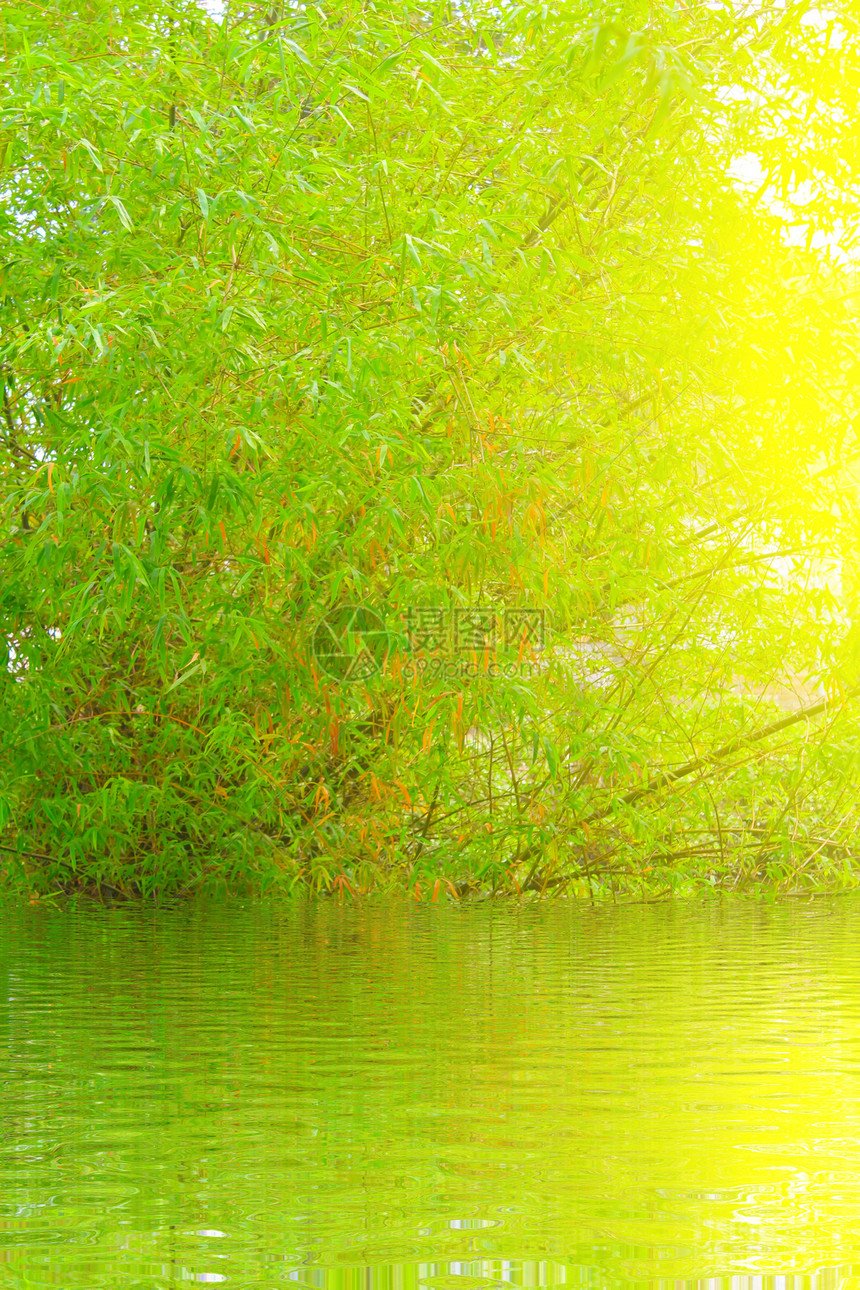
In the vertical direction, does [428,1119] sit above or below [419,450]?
below

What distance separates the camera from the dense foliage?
12.3ft

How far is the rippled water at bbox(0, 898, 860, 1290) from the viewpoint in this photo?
124 centimetres

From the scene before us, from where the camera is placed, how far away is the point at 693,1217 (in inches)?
52.6

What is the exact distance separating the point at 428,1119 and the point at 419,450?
238 cm

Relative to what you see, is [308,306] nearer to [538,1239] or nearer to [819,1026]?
[819,1026]

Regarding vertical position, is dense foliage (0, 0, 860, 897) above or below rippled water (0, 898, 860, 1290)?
above

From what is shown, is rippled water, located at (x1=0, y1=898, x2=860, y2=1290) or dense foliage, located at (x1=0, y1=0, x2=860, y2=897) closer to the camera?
rippled water, located at (x1=0, y1=898, x2=860, y2=1290)

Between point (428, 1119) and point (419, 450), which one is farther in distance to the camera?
point (419, 450)

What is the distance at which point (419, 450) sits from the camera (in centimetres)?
385

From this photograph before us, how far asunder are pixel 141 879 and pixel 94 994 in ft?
6.47

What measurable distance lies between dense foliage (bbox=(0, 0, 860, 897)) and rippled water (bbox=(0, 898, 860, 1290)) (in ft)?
3.91

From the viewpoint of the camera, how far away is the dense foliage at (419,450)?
12.3 feet

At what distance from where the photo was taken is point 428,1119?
1.75 meters

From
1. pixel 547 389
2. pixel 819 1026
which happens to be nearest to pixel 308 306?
pixel 547 389
